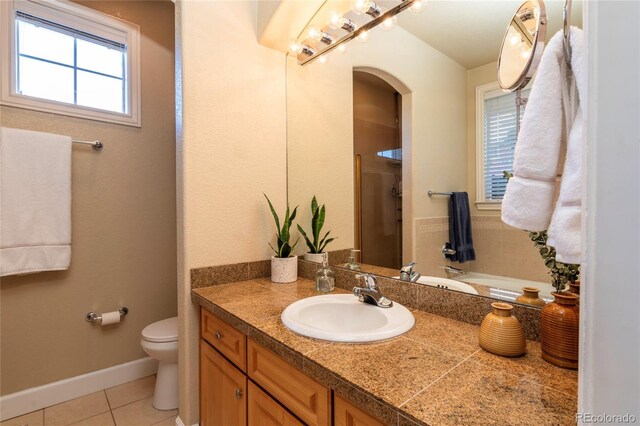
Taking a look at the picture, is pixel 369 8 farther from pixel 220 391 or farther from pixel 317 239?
pixel 220 391

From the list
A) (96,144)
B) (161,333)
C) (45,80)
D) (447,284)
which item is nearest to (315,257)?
(447,284)

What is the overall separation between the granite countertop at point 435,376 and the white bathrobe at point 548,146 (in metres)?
0.31

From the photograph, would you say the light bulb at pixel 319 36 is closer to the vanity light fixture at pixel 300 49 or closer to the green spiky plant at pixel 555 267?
the vanity light fixture at pixel 300 49

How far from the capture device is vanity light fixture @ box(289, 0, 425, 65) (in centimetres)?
137

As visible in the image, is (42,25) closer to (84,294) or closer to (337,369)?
(84,294)

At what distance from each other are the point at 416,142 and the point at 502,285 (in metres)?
0.63

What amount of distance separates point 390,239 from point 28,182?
80.2 inches

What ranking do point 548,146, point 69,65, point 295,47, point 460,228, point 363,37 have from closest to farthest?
point 548,146, point 460,228, point 363,37, point 295,47, point 69,65

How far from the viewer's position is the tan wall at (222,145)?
146 cm

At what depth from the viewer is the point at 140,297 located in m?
2.19

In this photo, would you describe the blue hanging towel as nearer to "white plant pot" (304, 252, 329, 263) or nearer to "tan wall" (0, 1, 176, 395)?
"white plant pot" (304, 252, 329, 263)

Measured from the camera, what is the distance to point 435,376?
70 cm

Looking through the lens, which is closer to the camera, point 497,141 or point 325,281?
point 497,141

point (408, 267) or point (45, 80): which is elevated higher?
point (45, 80)
